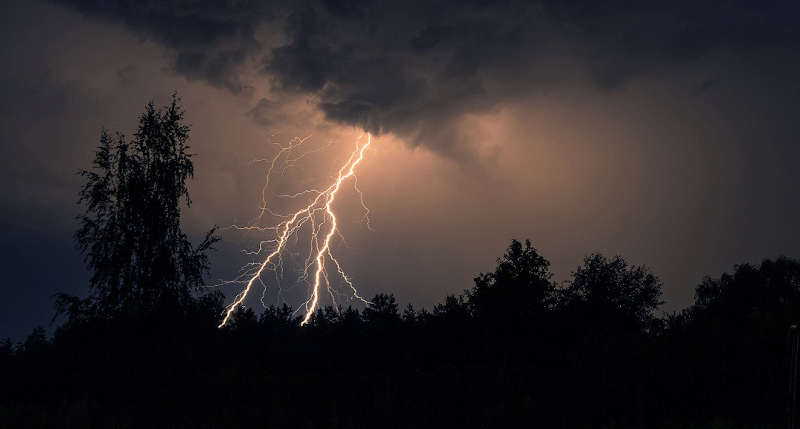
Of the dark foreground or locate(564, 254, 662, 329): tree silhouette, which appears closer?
the dark foreground

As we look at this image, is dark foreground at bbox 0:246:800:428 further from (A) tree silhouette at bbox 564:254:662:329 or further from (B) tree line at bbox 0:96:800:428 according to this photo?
(A) tree silhouette at bbox 564:254:662:329

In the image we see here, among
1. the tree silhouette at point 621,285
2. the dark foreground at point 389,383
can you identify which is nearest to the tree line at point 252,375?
the dark foreground at point 389,383

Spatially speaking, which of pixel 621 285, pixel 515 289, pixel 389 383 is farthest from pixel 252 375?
pixel 621 285

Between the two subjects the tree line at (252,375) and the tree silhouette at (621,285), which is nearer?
the tree line at (252,375)

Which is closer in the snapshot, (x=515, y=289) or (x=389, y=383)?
(x=389, y=383)

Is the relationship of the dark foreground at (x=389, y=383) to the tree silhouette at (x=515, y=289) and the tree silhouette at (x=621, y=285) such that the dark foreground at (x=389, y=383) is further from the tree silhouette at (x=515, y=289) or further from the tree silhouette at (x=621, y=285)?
the tree silhouette at (x=621, y=285)

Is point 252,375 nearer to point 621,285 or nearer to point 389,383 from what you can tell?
point 389,383

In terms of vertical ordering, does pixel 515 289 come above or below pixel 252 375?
above

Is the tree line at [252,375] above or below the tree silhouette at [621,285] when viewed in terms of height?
below

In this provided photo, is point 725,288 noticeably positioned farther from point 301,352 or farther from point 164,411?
point 164,411

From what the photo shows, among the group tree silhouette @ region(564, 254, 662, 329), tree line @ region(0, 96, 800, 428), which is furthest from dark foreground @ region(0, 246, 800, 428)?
tree silhouette @ region(564, 254, 662, 329)

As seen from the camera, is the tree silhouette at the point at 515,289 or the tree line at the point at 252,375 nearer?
the tree line at the point at 252,375

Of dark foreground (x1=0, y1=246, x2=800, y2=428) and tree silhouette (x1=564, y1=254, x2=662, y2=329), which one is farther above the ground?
tree silhouette (x1=564, y1=254, x2=662, y2=329)

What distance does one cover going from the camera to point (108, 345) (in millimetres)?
20938
